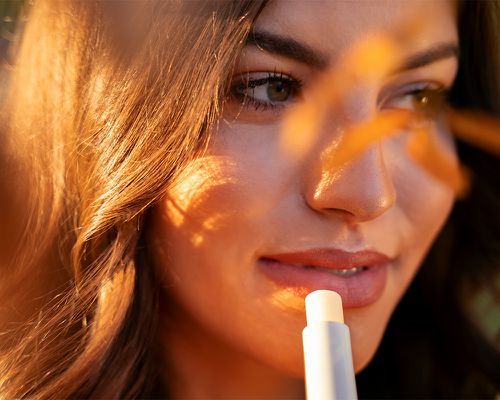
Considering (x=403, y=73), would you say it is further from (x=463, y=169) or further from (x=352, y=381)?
(x=352, y=381)

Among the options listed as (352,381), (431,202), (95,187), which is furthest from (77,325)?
(431,202)

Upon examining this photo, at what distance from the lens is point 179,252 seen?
1.06 m

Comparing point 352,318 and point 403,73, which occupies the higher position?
point 403,73

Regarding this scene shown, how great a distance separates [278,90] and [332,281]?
287 millimetres

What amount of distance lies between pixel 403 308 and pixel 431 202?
50 centimetres

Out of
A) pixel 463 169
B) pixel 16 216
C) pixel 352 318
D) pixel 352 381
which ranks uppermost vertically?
pixel 463 169

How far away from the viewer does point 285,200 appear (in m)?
1.01

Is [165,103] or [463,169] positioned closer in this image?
[165,103]

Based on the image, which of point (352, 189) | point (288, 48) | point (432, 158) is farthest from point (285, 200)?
point (432, 158)

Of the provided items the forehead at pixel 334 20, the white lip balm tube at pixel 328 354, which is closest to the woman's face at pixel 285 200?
the forehead at pixel 334 20

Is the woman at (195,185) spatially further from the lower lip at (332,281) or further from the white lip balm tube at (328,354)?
the white lip balm tube at (328,354)

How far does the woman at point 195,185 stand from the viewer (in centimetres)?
97

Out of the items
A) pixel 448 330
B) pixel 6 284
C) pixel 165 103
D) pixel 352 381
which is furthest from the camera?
pixel 448 330

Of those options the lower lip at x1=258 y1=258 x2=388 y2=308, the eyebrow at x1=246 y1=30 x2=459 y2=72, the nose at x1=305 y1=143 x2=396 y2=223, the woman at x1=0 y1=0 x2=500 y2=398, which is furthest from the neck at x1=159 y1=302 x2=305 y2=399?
the eyebrow at x1=246 y1=30 x2=459 y2=72
